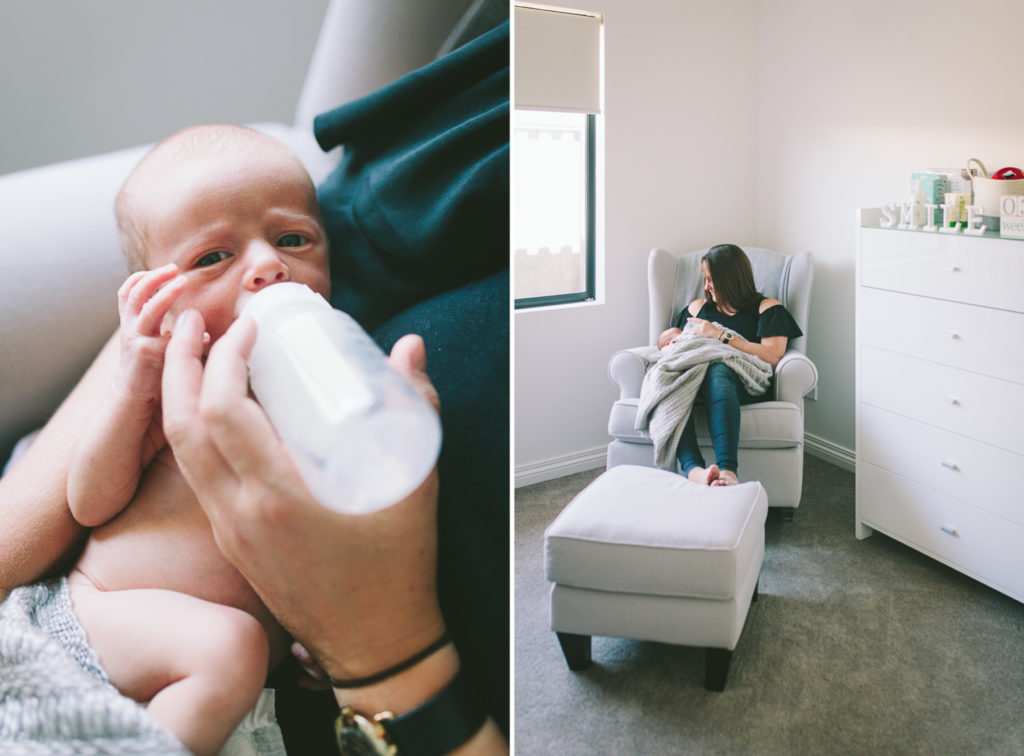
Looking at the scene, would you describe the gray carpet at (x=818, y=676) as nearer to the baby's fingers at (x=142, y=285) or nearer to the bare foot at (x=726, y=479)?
the bare foot at (x=726, y=479)

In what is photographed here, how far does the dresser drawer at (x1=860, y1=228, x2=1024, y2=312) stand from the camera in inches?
50.6

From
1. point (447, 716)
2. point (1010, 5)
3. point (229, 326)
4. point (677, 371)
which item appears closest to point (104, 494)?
point (229, 326)

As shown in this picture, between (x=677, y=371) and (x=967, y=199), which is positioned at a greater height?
(x=967, y=199)

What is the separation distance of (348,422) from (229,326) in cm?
7

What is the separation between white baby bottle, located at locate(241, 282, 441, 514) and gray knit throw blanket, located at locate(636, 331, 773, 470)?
144 centimetres

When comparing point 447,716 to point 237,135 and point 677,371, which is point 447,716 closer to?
point 237,135

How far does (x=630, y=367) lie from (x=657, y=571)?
0.71 m

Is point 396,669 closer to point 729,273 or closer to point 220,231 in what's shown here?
point 220,231

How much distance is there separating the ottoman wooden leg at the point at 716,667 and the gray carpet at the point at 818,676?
0.02m

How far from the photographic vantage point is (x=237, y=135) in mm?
306

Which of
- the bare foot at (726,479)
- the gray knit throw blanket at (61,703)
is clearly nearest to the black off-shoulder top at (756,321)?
the bare foot at (726,479)

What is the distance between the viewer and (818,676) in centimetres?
130

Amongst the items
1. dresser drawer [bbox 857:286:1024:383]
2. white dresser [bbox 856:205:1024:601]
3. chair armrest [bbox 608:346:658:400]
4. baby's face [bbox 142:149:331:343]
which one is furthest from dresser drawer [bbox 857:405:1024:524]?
baby's face [bbox 142:149:331:343]

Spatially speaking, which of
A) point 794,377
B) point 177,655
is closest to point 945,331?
point 794,377
